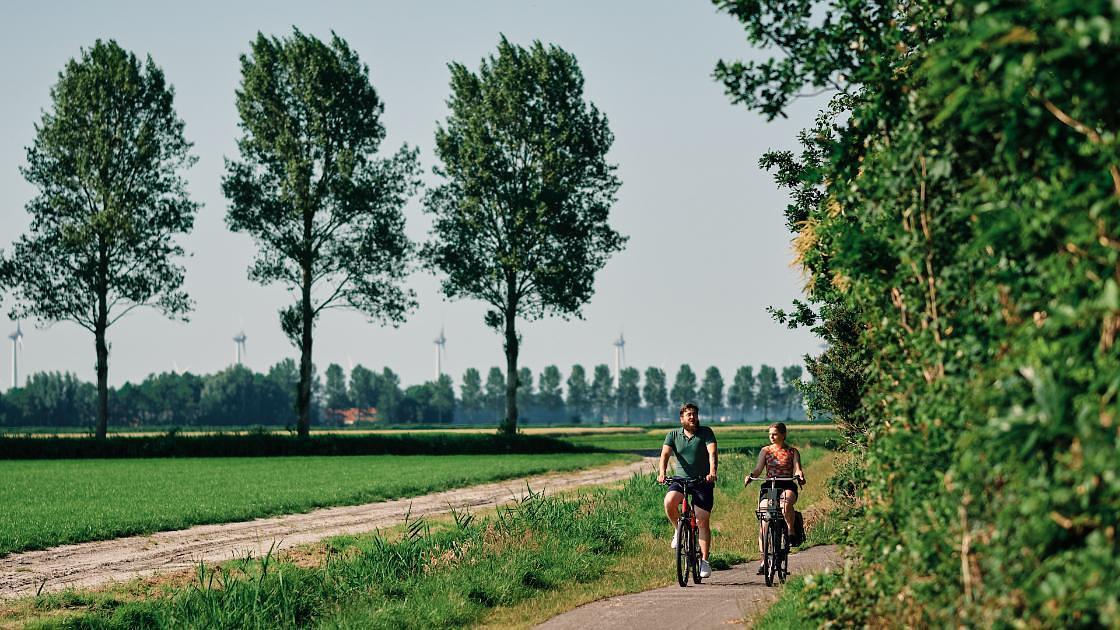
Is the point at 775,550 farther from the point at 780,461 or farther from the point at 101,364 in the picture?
the point at 101,364

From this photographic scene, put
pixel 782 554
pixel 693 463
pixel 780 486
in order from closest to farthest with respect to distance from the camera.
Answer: pixel 782 554, pixel 780 486, pixel 693 463

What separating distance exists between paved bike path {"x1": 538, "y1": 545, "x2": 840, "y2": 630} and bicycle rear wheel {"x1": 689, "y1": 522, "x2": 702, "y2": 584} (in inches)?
5.3

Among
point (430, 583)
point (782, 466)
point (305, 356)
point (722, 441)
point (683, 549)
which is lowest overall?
point (722, 441)

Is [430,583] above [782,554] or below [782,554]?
below

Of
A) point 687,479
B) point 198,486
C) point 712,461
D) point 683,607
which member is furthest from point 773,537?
point 198,486

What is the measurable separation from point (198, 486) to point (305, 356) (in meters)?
23.5

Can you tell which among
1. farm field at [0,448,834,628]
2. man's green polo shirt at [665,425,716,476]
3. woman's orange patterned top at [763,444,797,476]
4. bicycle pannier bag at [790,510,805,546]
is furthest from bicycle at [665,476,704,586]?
bicycle pannier bag at [790,510,805,546]

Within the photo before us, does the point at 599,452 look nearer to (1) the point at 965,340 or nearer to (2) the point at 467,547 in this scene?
(2) the point at 467,547

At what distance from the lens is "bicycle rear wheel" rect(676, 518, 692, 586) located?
45.2ft

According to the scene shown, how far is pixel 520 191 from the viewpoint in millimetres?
61344

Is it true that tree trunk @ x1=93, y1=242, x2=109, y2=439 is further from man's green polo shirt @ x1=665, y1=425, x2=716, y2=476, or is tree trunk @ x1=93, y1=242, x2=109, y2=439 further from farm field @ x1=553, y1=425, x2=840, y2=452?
man's green polo shirt @ x1=665, y1=425, x2=716, y2=476

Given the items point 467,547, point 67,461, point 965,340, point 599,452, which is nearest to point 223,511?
point 467,547

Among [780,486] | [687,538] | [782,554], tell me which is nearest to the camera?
[782,554]

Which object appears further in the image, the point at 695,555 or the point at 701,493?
the point at 701,493
